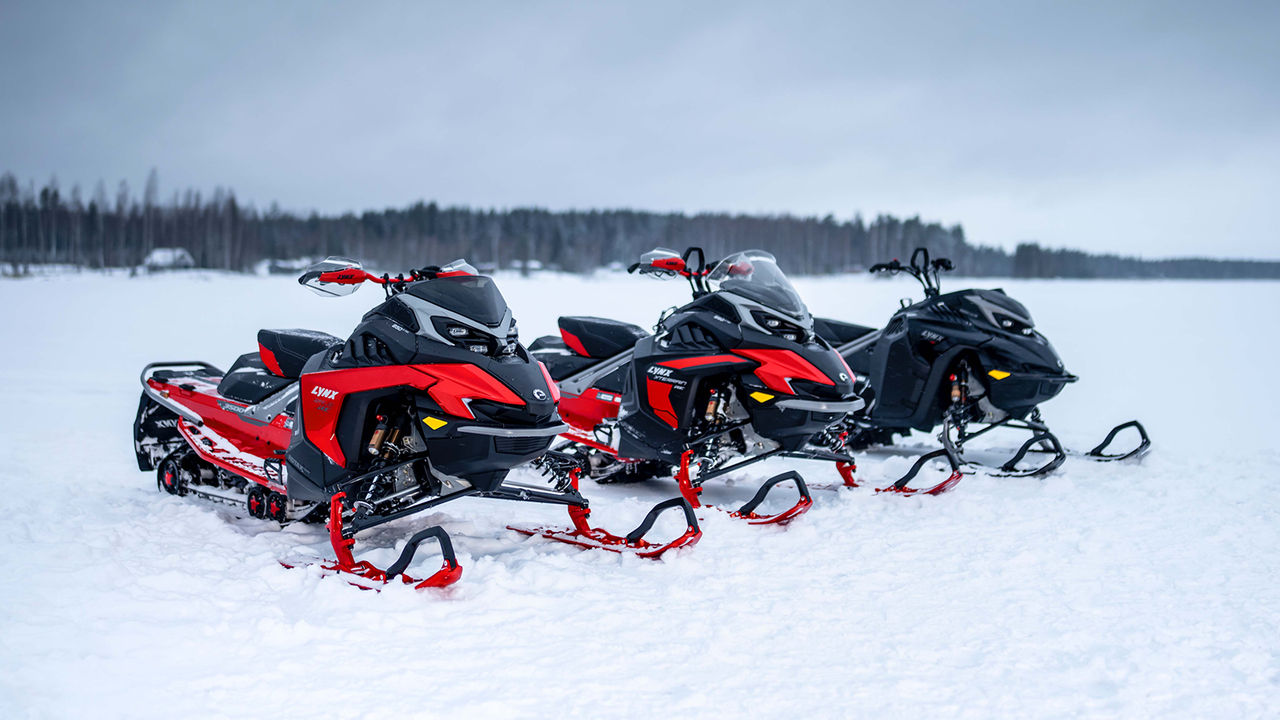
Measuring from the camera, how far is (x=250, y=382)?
4.41m

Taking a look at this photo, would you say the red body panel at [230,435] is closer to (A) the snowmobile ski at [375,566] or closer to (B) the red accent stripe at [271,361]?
(B) the red accent stripe at [271,361]

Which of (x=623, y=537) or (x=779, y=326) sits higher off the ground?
(x=779, y=326)

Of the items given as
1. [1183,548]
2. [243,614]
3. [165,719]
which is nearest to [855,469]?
[1183,548]

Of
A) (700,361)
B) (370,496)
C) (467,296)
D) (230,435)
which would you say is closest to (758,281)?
(700,361)

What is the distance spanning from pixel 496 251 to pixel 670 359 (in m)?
40.0

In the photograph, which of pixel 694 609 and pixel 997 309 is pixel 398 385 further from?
pixel 997 309

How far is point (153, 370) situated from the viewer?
4965 mm

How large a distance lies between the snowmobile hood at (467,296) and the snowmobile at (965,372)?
3.18 m

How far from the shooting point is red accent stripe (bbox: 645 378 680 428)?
481 centimetres

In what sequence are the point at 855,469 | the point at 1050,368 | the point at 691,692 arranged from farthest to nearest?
the point at 1050,368 < the point at 855,469 < the point at 691,692

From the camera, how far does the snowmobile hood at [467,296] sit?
3434mm

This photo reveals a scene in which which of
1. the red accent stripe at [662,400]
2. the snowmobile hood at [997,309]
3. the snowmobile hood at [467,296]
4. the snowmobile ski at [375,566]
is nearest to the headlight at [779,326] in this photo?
the red accent stripe at [662,400]

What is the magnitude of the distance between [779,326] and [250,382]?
109 inches

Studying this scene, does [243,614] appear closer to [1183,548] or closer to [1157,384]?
[1183,548]
